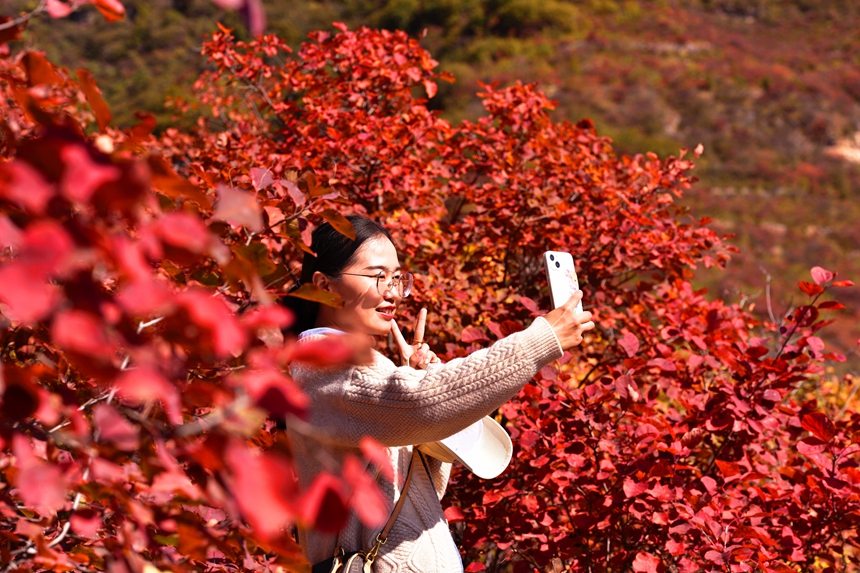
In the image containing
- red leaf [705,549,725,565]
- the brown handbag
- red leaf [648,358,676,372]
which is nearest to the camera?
the brown handbag

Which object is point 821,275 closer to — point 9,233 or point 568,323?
point 568,323

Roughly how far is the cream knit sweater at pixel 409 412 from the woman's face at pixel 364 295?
0.15 meters

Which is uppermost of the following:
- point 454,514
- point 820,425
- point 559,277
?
point 559,277

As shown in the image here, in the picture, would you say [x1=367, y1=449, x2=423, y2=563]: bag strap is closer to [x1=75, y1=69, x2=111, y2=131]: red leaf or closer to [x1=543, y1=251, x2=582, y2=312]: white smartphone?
[x1=543, y1=251, x2=582, y2=312]: white smartphone

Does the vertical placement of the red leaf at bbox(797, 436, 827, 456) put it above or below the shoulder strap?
below

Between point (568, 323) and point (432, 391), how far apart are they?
0.86 ft

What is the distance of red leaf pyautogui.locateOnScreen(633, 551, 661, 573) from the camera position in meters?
1.75

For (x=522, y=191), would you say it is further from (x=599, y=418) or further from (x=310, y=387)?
(x=310, y=387)

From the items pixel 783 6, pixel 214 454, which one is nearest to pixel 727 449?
pixel 214 454

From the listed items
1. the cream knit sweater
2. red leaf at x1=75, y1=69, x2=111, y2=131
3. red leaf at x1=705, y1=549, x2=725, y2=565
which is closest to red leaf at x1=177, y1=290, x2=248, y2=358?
red leaf at x1=75, y1=69, x2=111, y2=131

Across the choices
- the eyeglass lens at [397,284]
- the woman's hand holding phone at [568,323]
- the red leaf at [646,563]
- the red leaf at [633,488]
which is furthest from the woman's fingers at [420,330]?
the red leaf at [646,563]

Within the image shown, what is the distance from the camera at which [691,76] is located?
77.8 ft

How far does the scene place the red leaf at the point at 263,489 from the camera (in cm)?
51

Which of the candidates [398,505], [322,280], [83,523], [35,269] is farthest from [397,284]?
[35,269]
